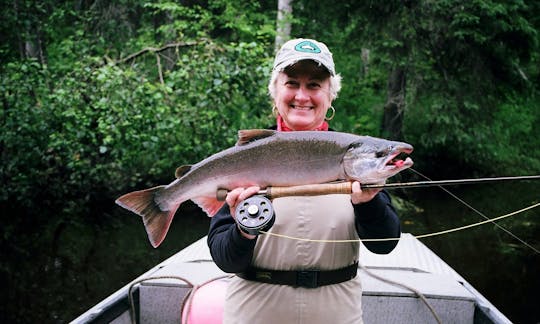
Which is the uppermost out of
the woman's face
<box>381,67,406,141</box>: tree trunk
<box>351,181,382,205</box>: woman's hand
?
the woman's face

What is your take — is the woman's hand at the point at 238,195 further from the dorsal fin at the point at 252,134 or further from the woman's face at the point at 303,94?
the woman's face at the point at 303,94

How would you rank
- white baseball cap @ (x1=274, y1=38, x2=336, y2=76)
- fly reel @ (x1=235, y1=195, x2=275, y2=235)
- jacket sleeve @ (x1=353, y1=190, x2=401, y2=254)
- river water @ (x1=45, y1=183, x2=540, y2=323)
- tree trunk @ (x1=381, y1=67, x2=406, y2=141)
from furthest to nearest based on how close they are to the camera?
tree trunk @ (x1=381, y1=67, x2=406, y2=141) → river water @ (x1=45, y1=183, x2=540, y2=323) → white baseball cap @ (x1=274, y1=38, x2=336, y2=76) → jacket sleeve @ (x1=353, y1=190, x2=401, y2=254) → fly reel @ (x1=235, y1=195, x2=275, y2=235)

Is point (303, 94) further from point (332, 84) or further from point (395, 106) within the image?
point (395, 106)

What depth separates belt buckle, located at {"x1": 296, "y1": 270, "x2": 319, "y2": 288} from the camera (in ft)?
7.25

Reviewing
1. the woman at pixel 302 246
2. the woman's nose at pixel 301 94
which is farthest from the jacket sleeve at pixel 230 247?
the woman's nose at pixel 301 94

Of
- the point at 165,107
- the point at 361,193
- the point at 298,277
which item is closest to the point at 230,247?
the point at 298,277

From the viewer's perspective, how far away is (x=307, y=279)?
7.27 feet

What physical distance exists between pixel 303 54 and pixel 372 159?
54 cm

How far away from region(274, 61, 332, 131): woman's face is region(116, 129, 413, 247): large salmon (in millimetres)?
116

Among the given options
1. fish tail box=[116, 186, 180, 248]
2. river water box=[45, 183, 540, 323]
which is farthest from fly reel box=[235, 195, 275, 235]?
river water box=[45, 183, 540, 323]

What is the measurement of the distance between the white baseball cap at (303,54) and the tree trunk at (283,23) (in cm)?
927

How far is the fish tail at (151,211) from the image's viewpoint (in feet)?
8.29

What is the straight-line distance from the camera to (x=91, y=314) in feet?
11.8

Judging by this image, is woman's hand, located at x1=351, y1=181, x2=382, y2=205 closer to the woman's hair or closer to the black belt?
the black belt
